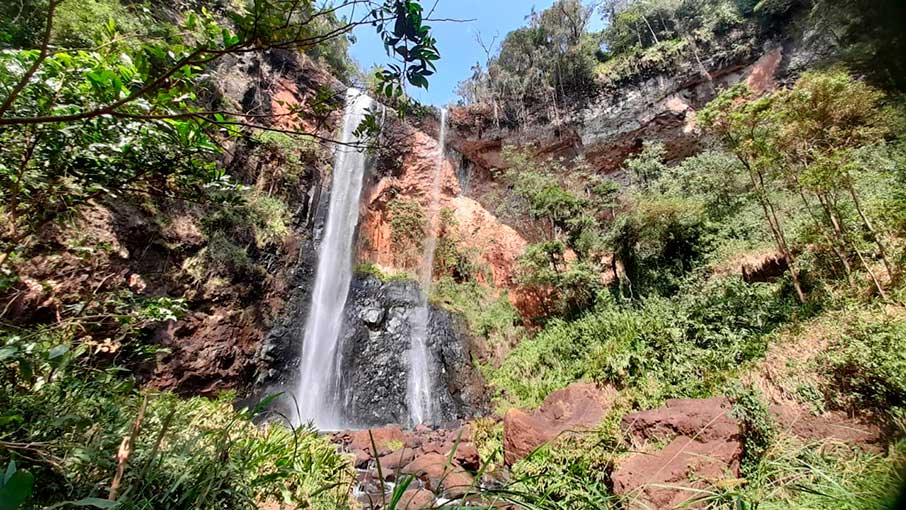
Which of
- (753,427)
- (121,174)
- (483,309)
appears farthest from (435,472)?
(483,309)

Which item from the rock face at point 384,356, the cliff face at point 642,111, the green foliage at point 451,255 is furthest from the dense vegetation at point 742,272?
the green foliage at point 451,255

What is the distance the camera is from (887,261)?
186 inches

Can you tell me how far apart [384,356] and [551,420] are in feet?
18.7

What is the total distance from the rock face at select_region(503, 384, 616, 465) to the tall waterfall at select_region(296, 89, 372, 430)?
5.09 meters

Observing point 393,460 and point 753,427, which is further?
point 393,460

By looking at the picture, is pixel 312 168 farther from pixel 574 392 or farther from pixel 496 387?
pixel 574 392

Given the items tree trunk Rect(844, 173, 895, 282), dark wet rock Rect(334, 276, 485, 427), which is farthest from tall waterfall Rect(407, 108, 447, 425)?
tree trunk Rect(844, 173, 895, 282)

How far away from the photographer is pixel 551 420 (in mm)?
5398

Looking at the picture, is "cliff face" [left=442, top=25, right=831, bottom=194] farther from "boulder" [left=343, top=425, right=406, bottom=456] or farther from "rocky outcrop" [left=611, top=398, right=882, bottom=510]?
"rocky outcrop" [left=611, top=398, right=882, bottom=510]

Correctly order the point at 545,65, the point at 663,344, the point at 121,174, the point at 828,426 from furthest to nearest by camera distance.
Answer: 1. the point at 545,65
2. the point at 663,344
3. the point at 828,426
4. the point at 121,174

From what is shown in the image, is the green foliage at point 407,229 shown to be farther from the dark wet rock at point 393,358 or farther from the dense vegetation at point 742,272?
the dense vegetation at point 742,272

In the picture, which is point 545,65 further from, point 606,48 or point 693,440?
point 693,440

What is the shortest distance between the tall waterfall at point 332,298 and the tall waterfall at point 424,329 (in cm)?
192

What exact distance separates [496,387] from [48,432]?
875 cm
